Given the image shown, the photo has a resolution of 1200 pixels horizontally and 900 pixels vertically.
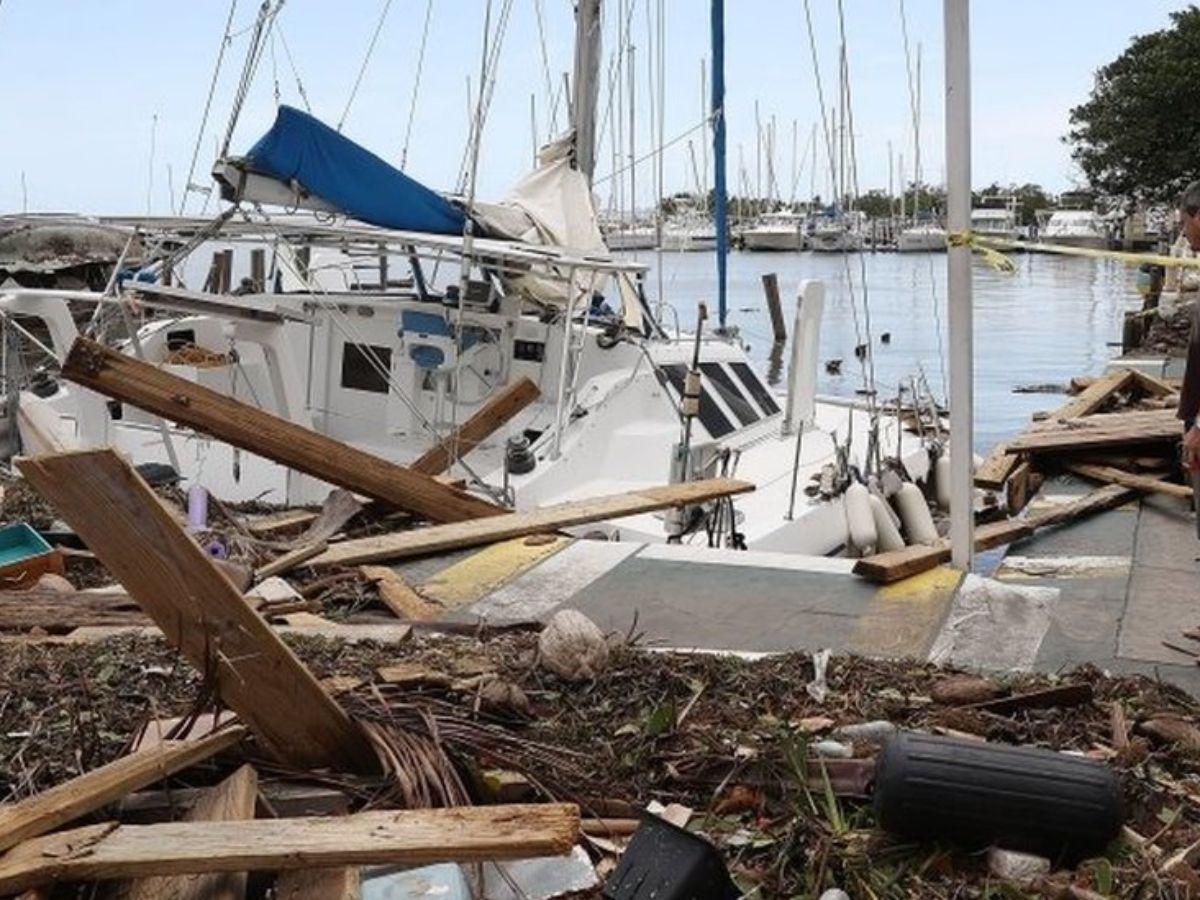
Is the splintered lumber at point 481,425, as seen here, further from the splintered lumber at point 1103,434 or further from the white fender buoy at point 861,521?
the splintered lumber at point 1103,434

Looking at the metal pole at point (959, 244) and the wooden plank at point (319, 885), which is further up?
the metal pole at point (959, 244)

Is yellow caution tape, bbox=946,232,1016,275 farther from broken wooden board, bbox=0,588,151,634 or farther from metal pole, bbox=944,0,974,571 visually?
broken wooden board, bbox=0,588,151,634

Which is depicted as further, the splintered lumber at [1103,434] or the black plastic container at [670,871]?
the splintered lumber at [1103,434]

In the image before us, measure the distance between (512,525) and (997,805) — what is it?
442 centimetres

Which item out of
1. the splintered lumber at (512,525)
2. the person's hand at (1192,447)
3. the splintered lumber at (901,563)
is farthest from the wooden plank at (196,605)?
the person's hand at (1192,447)

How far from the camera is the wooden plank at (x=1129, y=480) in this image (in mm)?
9109

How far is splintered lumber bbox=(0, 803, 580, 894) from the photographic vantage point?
3.16m

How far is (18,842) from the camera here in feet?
10.7

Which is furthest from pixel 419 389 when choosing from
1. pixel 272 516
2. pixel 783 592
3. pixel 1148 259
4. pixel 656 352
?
pixel 1148 259

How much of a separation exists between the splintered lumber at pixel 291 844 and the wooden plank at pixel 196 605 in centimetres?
50

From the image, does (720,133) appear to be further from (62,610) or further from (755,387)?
(62,610)

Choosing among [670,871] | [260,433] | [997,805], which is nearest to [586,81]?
[260,433]

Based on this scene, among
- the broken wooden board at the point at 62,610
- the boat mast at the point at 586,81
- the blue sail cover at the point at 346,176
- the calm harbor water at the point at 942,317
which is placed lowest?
the calm harbor water at the point at 942,317

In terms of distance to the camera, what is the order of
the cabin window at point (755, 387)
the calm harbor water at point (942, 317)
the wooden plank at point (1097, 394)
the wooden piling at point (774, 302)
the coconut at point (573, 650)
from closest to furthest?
the coconut at point (573, 650) < the wooden plank at point (1097, 394) < the cabin window at point (755, 387) < the calm harbor water at point (942, 317) < the wooden piling at point (774, 302)
